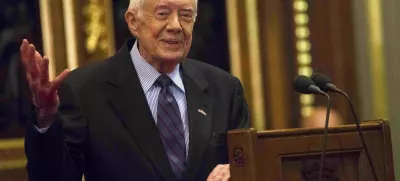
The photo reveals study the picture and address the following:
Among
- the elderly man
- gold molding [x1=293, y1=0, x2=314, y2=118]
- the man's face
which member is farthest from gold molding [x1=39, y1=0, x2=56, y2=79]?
the man's face

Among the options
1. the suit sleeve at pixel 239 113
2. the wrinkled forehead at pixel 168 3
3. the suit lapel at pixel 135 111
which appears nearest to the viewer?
the suit lapel at pixel 135 111

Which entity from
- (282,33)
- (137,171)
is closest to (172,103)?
(137,171)

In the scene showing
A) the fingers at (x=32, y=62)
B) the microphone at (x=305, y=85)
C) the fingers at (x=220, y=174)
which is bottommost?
the fingers at (x=220, y=174)

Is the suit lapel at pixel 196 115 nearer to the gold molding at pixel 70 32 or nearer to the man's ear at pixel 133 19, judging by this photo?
the man's ear at pixel 133 19

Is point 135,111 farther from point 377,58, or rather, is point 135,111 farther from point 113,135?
point 377,58

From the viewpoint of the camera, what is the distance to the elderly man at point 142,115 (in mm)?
2314

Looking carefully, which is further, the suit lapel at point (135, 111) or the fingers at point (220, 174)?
the suit lapel at point (135, 111)

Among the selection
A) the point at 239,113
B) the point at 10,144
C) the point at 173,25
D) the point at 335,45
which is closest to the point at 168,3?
the point at 173,25

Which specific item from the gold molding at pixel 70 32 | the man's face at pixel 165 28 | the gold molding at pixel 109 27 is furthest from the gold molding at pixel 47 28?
the man's face at pixel 165 28

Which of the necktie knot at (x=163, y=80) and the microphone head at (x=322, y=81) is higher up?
the microphone head at (x=322, y=81)

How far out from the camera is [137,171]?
239cm

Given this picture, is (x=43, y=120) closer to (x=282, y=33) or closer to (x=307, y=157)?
(x=307, y=157)

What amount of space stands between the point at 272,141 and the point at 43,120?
0.68 m

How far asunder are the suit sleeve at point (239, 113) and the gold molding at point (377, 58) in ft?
6.49
